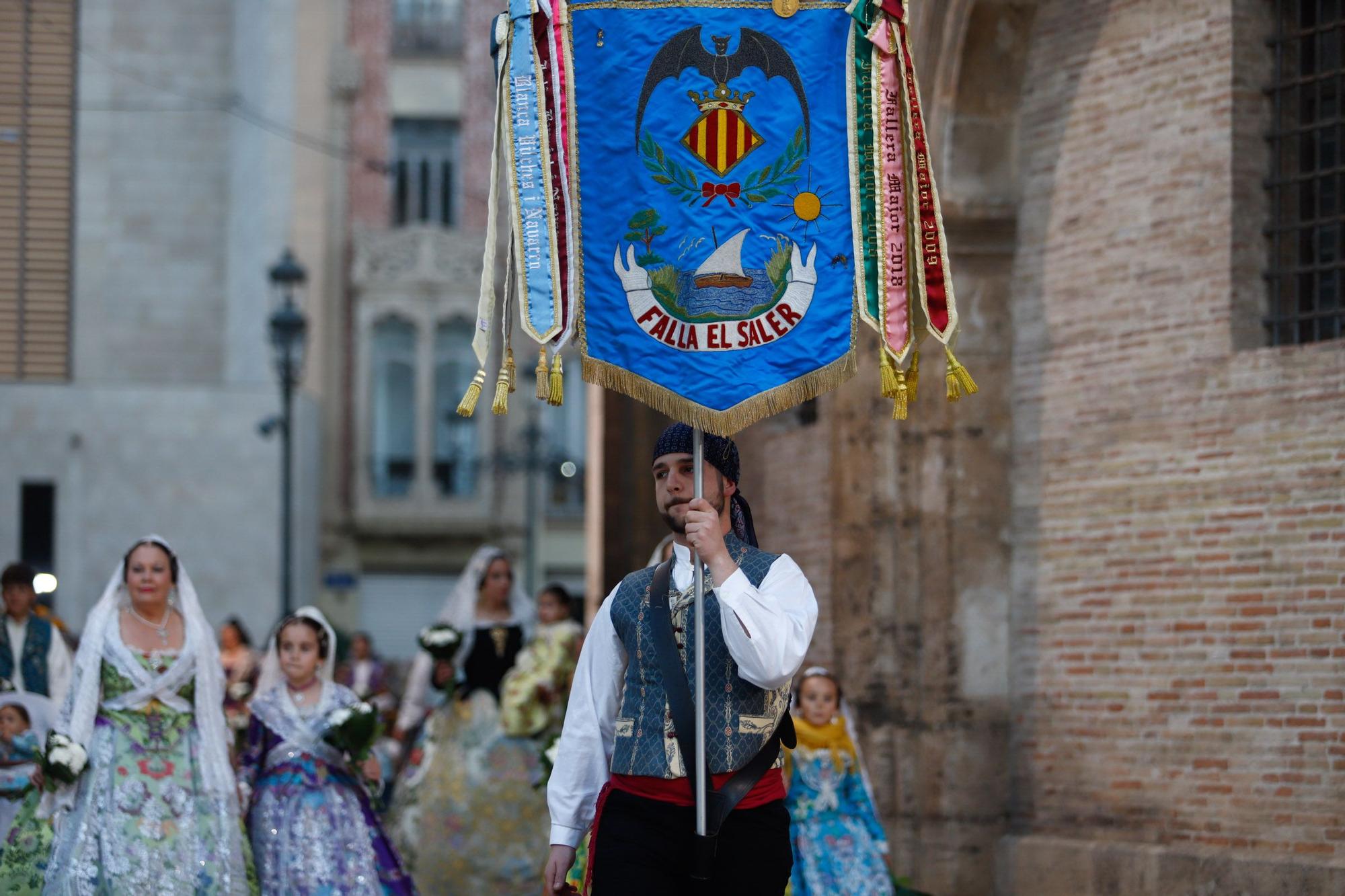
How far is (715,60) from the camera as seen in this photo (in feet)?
20.3

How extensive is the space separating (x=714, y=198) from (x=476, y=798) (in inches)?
290

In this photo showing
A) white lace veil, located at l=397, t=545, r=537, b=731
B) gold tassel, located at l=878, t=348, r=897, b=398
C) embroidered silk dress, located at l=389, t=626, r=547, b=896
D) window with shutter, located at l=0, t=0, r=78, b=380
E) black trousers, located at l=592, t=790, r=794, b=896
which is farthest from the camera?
window with shutter, located at l=0, t=0, r=78, b=380

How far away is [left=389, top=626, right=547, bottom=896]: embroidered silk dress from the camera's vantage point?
12.5 m

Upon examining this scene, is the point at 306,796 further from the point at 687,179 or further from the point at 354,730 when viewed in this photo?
the point at 687,179

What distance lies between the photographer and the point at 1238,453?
9820 mm

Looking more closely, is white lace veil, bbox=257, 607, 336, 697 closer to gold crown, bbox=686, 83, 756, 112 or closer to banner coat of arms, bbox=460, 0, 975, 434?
banner coat of arms, bbox=460, 0, 975, 434

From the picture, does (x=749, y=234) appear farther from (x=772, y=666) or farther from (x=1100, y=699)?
(x=1100, y=699)

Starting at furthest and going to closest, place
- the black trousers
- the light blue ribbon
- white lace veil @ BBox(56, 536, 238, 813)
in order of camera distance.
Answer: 1. white lace veil @ BBox(56, 536, 238, 813)
2. the light blue ribbon
3. the black trousers

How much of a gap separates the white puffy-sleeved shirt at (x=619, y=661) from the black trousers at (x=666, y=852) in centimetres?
18

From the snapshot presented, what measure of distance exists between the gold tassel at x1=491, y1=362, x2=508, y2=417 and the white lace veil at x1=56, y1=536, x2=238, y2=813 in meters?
3.87

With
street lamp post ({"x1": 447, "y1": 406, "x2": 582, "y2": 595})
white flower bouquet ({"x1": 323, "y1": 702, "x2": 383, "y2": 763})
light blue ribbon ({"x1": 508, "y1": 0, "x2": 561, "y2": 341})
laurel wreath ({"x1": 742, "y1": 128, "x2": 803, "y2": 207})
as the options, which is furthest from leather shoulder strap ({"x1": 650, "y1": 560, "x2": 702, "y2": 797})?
street lamp post ({"x1": 447, "y1": 406, "x2": 582, "y2": 595})

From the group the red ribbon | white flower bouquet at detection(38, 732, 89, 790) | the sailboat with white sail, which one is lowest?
white flower bouquet at detection(38, 732, 89, 790)

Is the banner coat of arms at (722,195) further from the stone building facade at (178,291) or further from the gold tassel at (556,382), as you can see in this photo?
the stone building facade at (178,291)

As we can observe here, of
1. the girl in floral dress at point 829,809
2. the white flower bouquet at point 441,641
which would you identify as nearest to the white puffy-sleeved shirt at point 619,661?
the girl in floral dress at point 829,809
